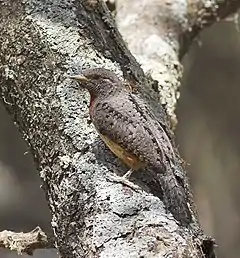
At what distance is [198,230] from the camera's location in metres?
1.45

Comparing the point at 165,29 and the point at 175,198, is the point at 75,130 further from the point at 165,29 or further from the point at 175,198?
the point at 165,29

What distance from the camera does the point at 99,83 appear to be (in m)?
1.72

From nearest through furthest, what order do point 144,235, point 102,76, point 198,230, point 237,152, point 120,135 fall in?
1. point 144,235
2. point 198,230
3. point 120,135
4. point 102,76
5. point 237,152

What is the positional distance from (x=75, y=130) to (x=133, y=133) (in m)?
0.14

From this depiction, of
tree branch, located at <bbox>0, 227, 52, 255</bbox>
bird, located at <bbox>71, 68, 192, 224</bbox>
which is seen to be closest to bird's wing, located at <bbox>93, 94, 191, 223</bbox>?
bird, located at <bbox>71, 68, 192, 224</bbox>

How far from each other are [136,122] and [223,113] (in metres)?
3.61

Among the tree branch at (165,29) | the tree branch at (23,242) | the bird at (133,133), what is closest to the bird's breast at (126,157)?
the bird at (133,133)

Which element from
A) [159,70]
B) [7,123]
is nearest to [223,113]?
[7,123]

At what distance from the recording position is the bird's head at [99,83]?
171cm

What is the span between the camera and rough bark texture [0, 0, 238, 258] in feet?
4.44

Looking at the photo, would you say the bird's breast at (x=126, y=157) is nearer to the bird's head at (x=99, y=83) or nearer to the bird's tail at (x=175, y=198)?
the bird's tail at (x=175, y=198)

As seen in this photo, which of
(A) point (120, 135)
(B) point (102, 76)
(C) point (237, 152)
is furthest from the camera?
(C) point (237, 152)

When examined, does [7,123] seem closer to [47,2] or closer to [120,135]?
[47,2]

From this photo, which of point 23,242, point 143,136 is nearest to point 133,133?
point 143,136
